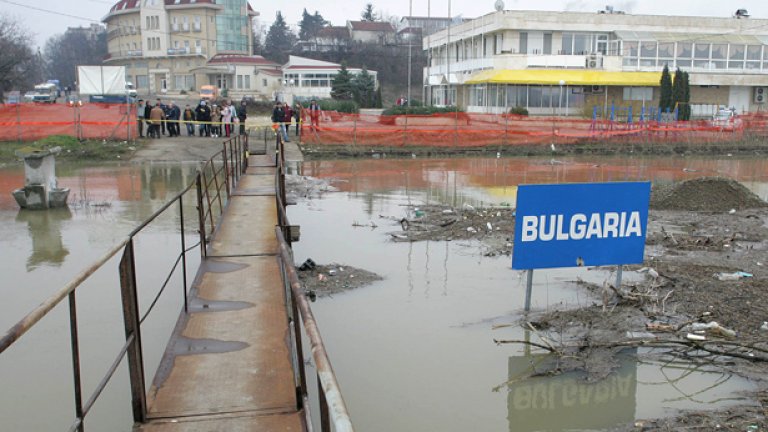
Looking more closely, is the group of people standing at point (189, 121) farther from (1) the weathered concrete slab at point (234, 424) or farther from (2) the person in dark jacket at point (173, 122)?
(1) the weathered concrete slab at point (234, 424)

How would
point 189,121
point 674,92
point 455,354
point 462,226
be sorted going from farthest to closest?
point 674,92
point 189,121
point 462,226
point 455,354

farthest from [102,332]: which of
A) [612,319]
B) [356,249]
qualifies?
[612,319]

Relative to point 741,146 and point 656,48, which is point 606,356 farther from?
point 656,48

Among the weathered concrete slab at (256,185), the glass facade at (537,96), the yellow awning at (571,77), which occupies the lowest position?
the weathered concrete slab at (256,185)

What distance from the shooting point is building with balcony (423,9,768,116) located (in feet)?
155

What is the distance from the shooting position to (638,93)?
158 feet

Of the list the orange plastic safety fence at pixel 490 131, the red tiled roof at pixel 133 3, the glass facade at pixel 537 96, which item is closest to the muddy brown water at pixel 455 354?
the orange plastic safety fence at pixel 490 131

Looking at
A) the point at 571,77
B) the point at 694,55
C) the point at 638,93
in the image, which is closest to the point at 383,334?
the point at 571,77

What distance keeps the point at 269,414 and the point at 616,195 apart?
202 inches

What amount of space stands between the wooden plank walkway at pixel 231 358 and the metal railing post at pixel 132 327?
13cm

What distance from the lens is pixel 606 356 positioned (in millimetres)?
6727

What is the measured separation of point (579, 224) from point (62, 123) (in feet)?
84.6

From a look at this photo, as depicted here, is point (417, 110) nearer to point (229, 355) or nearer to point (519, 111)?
point (519, 111)

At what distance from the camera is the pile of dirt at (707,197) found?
48.3ft
